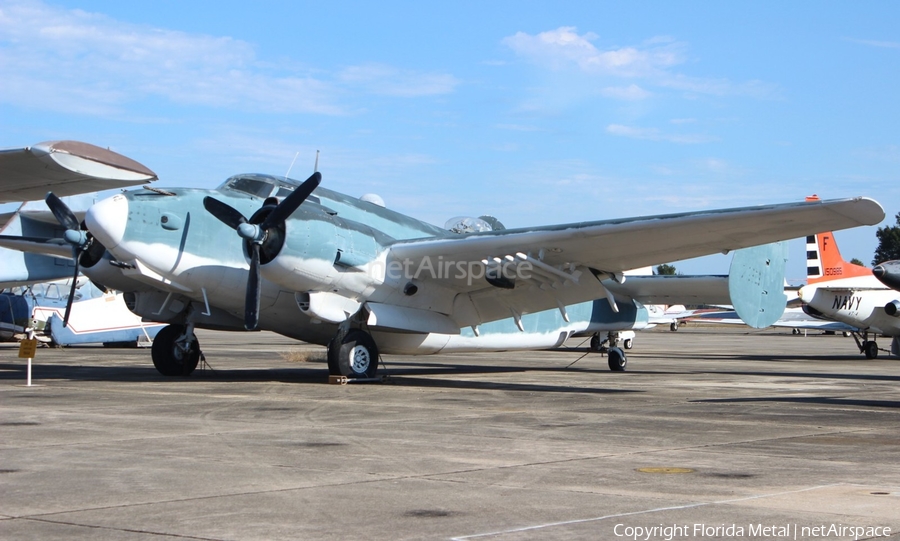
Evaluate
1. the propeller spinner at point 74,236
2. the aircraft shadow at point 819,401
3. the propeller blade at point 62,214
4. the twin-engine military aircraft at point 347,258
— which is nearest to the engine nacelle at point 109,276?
the twin-engine military aircraft at point 347,258

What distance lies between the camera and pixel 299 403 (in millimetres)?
13547

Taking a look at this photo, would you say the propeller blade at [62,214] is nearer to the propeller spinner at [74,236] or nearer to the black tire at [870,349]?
the propeller spinner at [74,236]

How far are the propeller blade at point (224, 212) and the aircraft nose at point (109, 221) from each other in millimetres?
1411

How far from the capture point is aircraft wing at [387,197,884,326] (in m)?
14.5

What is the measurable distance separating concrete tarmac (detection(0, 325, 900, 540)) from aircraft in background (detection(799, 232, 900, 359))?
24.0 m

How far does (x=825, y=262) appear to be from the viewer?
40.2 metres

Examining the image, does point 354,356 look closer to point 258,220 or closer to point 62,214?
point 258,220

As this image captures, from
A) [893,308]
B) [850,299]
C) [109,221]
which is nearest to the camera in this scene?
[109,221]

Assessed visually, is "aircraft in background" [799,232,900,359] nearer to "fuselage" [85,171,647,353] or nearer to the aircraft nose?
"fuselage" [85,171,647,353]

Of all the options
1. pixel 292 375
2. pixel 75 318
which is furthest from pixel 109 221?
pixel 75 318

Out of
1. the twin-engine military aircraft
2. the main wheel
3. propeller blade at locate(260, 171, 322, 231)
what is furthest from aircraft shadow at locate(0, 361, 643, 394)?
propeller blade at locate(260, 171, 322, 231)

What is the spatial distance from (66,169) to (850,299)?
1340 inches

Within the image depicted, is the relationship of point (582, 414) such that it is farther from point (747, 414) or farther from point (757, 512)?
point (757, 512)

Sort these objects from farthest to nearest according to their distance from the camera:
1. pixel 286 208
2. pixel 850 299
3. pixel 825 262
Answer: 1. pixel 825 262
2. pixel 850 299
3. pixel 286 208
